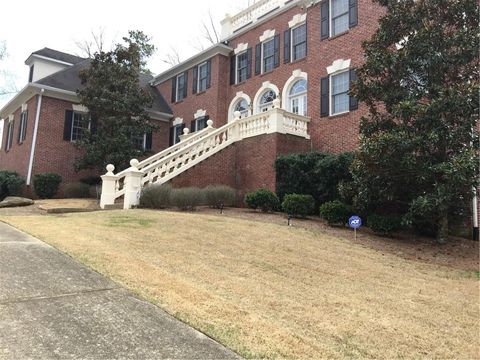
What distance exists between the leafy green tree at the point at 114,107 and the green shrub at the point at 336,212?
10.9 meters

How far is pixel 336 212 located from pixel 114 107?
12302mm

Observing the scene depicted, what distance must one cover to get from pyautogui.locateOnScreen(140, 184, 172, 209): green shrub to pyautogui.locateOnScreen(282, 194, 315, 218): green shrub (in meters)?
3.96

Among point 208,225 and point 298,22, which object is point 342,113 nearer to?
point 298,22

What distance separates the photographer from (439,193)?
9.77 m

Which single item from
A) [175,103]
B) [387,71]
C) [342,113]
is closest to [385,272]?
[387,71]

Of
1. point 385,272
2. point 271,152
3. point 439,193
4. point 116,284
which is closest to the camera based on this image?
point 116,284

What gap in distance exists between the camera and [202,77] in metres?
24.3

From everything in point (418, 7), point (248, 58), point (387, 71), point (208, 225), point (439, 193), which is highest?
point (248, 58)

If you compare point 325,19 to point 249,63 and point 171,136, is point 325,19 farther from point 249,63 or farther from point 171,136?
point 171,136

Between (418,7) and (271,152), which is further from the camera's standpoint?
(271,152)

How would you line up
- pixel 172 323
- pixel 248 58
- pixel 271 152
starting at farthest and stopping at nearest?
pixel 248 58
pixel 271 152
pixel 172 323

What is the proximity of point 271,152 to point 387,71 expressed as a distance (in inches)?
221

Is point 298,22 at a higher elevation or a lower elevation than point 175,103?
higher

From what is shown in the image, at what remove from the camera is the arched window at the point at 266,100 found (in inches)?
813
